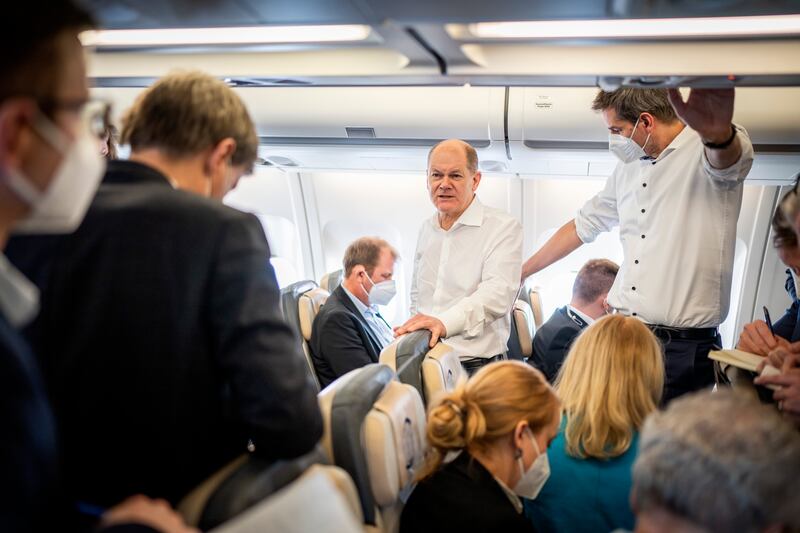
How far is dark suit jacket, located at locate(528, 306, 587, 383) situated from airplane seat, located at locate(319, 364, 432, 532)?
1796 mm

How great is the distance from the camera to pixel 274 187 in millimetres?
6824

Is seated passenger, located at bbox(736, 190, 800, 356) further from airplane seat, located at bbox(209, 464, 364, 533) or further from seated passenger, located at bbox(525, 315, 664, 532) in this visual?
airplane seat, located at bbox(209, 464, 364, 533)

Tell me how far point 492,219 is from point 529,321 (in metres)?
1.53

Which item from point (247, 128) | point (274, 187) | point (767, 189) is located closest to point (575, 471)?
point (247, 128)

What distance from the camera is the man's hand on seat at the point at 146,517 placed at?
111 centimetres

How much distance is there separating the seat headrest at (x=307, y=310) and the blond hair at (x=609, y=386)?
6.76ft

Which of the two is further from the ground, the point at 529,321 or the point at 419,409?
the point at 419,409

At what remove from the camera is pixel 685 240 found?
2916 mm

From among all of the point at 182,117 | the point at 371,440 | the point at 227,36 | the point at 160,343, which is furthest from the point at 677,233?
the point at 160,343

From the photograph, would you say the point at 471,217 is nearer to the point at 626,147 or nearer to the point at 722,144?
the point at 626,147

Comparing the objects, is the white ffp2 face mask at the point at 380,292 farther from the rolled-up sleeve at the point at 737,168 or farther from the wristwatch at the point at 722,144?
the wristwatch at the point at 722,144

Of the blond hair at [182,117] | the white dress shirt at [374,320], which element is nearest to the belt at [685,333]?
the white dress shirt at [374,320]

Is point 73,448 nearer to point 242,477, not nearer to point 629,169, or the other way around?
point 242,477

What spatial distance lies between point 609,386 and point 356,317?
1751 mm
